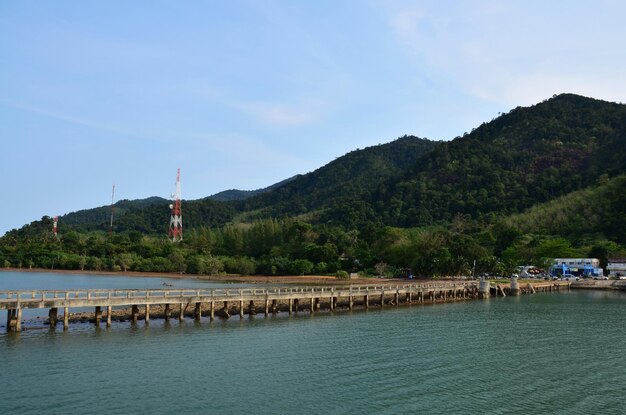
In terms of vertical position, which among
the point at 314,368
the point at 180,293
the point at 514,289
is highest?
the point at 180,293

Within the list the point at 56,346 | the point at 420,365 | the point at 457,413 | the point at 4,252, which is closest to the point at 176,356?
the point at 56,346

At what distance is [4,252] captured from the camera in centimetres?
15388

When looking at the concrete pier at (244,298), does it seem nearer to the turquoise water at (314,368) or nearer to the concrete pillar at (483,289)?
the concrete pillar at (483,289)

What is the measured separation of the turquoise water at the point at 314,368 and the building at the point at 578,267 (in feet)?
245

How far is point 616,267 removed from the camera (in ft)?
374

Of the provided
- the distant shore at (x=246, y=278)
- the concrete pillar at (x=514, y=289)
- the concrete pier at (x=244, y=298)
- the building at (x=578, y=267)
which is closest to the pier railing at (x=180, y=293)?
the concrete pier at (x=244, y=298)

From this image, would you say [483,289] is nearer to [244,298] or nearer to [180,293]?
[244,298]

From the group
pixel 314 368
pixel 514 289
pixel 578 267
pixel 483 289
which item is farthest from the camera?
pixel 578 267

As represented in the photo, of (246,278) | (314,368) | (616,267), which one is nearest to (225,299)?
(314,368)

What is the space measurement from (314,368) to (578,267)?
344 feet

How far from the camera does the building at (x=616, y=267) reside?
112625mm

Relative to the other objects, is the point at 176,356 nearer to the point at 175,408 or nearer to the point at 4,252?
the point at 175,408

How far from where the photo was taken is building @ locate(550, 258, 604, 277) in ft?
380

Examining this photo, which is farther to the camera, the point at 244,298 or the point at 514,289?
the point at 514,289
